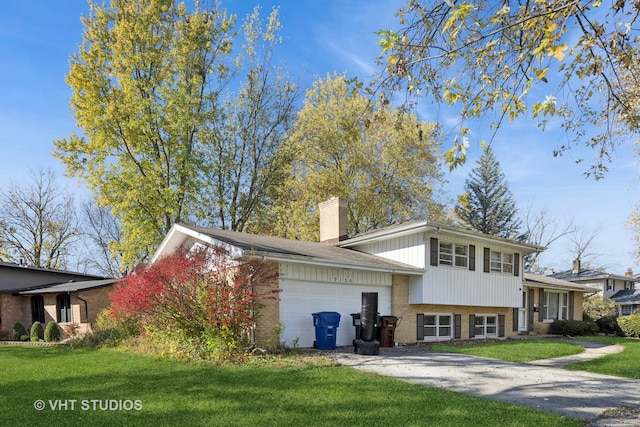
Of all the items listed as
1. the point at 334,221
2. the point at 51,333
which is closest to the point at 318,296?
the point at 334,221

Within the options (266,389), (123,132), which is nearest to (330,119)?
(123,132)

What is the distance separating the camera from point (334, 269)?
14.2 metres

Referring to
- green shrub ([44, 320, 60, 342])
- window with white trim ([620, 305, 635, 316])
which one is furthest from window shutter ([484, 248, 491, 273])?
window with white trim ([620, 305, 635, 316])

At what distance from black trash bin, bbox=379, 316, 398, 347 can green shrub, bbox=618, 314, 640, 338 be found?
17.3m

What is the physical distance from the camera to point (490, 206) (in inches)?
1593

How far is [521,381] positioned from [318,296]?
6.48 metres

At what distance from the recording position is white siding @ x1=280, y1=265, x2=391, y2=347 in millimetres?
13047

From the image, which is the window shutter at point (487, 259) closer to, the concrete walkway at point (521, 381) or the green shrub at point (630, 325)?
the concrete walkway at point (521, 381)

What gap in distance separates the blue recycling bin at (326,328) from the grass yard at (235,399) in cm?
312

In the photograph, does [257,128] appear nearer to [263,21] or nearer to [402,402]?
[263,21]

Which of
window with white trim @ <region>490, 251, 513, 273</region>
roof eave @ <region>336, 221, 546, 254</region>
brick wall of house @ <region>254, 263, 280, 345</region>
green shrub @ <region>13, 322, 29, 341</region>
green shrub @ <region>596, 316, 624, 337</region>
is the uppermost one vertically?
roof eave @ <region>336, 221, 546, 254</region>

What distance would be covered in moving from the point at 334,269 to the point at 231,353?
4.51 meters

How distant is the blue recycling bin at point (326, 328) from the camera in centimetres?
1298

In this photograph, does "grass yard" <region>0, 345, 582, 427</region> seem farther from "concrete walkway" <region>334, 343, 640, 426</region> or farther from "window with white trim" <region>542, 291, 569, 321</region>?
"window with white trim" <region>542, 291, 569, 321</region>
